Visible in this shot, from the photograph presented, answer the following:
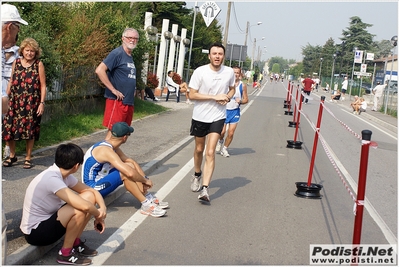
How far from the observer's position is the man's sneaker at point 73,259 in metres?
4.76

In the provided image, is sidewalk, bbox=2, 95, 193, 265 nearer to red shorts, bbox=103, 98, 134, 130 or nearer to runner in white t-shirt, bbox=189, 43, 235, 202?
red shorts, bbox=103, 98, 134, 130

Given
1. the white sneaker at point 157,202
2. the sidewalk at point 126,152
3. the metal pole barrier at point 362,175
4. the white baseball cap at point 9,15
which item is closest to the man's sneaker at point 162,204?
the white sneaker at point 157,202

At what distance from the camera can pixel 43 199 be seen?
187 inches

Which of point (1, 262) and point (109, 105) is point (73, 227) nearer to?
point (1, 262)

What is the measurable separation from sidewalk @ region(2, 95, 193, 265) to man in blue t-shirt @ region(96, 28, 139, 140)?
104 cm

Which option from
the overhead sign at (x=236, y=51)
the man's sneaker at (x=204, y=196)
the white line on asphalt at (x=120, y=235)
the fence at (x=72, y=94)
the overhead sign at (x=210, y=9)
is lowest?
the white line on asphalt at (x=120, y=235)

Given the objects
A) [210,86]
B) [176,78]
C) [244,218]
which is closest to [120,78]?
[210,86]

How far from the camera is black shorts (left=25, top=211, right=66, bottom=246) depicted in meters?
4.77

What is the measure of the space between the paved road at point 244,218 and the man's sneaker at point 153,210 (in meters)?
0.08

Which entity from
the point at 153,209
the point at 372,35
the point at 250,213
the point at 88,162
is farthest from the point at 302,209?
the point at 372,35

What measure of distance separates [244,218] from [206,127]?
1509 millimetres

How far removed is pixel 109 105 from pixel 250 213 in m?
2.58

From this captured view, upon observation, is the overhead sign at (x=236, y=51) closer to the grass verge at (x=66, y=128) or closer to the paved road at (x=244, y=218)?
the grass verge at (x=66, y=128)

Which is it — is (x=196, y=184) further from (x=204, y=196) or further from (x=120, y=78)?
(x=120, y=78)
